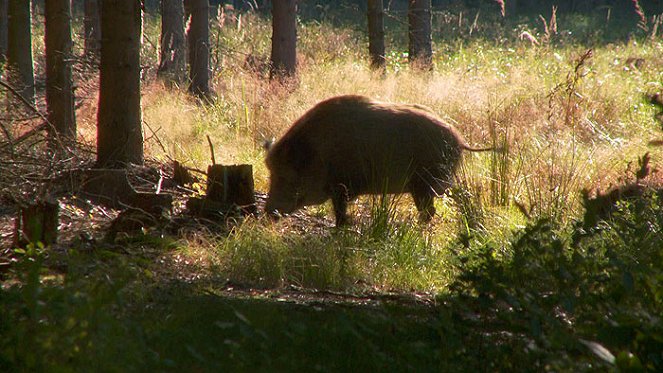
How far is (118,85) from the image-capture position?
7715 mm

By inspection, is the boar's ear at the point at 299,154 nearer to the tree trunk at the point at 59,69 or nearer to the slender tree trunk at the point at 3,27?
the tree trunk at the point at 59,69

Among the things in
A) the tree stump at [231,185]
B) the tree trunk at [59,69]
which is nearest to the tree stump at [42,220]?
the tree stump at [231,185]

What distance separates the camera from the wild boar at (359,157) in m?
7.70

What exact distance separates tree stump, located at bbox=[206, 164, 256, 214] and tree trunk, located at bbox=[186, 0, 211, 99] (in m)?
7.26

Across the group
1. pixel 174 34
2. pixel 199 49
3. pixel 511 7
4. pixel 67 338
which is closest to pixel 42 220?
pixel 67 338

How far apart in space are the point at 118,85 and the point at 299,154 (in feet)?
5.63

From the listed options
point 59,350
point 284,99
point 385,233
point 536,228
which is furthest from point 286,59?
point 59,350

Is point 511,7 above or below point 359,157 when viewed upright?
above

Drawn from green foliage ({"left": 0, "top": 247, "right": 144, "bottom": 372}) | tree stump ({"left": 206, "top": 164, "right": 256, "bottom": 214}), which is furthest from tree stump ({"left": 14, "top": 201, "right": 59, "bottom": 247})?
green foliage ({"left": 0, "top": 247, "right": 144, "bottom": 372})

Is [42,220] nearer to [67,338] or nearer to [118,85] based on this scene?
[118,85]

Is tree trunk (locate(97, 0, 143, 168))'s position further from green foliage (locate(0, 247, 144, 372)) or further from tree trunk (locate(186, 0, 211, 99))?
tree trunk (locate(186, 0, 211, 99))

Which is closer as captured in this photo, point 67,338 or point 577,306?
point 67,338

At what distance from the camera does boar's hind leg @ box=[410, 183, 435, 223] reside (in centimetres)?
780

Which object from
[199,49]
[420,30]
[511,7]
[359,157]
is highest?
[511,7]
